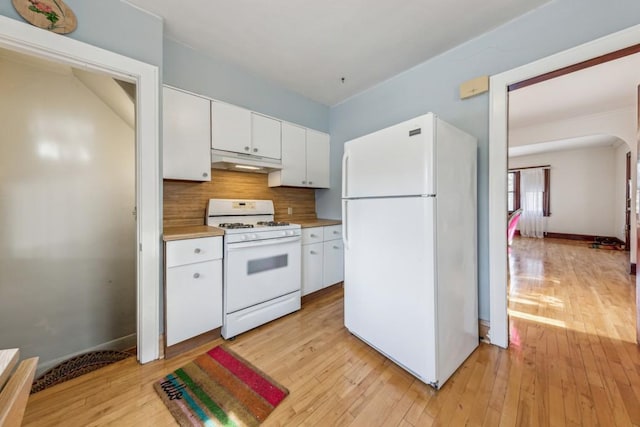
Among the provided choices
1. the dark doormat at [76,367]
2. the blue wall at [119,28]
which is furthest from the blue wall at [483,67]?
the dark doormat at [76,367]

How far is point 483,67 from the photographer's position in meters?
1.97

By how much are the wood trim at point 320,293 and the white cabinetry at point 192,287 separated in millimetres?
1017

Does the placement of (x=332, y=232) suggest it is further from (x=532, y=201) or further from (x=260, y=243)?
(x=532, y=201)

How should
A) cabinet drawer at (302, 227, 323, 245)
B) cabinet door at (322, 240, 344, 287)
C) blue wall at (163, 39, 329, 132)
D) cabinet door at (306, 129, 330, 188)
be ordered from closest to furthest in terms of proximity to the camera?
blue wall at (163, 39, 329, 132), cabinet drawer at (302, 227, 323, 245), cabinet door at (322, 240, 344, 287), cabinet door at (306, 129, 330, 188)

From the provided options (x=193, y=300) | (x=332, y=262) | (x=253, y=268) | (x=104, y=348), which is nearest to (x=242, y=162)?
(x=253, y=268)

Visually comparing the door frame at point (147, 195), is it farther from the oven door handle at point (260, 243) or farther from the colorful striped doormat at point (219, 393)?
the oven door handle at point (260, 243)

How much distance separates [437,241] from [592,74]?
11.4 ft

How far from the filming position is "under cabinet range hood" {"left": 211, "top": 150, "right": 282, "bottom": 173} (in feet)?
7.53

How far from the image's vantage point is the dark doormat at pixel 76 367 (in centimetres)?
162

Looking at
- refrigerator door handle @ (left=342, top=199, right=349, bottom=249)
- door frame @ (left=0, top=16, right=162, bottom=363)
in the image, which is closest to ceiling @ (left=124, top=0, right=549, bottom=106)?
door frame @ (left=0, top=16, right=162, bottom=363)

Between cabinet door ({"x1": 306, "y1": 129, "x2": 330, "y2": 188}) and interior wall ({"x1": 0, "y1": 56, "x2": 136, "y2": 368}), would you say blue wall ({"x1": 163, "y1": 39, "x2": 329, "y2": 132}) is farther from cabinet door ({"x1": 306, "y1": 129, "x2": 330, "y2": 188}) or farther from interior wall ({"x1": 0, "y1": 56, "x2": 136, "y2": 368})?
interior wall ({"x1": 0, "y1": 56, "x2": 136, "y2": 368})

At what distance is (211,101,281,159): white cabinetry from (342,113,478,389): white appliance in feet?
3.50

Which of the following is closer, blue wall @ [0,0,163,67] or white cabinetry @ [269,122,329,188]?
blue wall @ [0,0,163,67]

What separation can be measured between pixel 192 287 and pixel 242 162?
4.16ft
